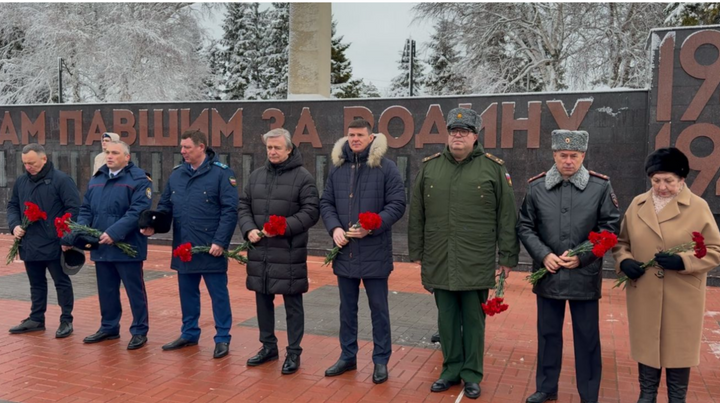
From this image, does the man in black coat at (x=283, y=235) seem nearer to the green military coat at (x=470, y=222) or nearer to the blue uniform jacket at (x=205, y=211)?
the blue uniform jacket at (x=205, y=211)

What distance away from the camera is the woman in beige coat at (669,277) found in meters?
3.97

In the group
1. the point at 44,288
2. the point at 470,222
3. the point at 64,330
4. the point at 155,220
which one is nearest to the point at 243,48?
the point at 44,288

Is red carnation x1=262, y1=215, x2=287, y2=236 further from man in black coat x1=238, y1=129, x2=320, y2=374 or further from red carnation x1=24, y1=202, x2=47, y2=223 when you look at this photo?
red carnation x1=24, y1=202, x2=47, y2=223

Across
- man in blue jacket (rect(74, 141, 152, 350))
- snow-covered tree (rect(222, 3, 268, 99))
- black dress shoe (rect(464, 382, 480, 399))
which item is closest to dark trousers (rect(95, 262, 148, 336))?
man in blue jacket (rect(74, 141, 152, 350))

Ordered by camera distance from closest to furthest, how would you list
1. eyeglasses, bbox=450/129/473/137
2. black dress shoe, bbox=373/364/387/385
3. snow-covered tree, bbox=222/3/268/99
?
eyeglasses, bbox=450/129/473/137 < black dress shoe, bbox=373/364/387/385 < snow-covered tree, bbox=222/3/268/99

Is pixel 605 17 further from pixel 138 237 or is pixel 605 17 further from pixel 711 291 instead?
pixel 138 237

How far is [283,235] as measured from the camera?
4.96 m

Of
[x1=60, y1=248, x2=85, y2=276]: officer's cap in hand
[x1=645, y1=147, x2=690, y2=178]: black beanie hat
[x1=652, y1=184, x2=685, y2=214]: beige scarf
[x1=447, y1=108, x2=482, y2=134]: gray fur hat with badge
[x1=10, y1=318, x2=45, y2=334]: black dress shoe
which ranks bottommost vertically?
[x1=10, y1=318, x2=45, y2=334]: black dress shoe

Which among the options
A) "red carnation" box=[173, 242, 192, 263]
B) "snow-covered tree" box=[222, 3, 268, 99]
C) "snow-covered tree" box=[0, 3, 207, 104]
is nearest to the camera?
"red carnation" box=[173, 242, 192, 263]

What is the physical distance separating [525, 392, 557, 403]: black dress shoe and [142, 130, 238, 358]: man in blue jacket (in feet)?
8.41

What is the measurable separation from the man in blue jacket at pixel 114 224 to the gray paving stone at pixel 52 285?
2079mm

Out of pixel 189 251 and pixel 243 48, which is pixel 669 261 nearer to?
pixel 189 251

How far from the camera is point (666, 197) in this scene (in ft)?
13.5

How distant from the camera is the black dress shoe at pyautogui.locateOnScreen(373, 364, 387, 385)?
472 cm
